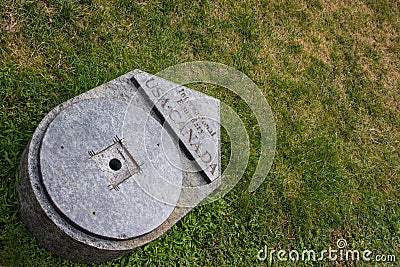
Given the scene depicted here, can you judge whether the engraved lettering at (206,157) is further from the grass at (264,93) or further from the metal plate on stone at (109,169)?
the grass at (264,93)

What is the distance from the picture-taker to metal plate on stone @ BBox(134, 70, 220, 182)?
3.01 metres

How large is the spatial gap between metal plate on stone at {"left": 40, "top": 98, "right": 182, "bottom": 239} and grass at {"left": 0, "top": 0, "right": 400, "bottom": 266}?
56 centimetres

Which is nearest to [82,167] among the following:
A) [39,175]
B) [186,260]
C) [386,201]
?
[39,175]

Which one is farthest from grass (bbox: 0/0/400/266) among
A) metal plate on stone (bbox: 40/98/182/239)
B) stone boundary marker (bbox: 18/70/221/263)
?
metal plate on stone (bbox: 40/98/182/239)

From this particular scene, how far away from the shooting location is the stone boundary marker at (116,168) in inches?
96.5

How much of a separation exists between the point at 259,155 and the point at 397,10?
11.1 feet

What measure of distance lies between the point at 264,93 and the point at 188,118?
4.46ft

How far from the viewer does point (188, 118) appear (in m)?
3.09

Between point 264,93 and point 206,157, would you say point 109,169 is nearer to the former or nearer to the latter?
point 206,157

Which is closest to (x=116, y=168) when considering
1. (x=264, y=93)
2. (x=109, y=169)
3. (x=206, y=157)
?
(x=109, y=169)

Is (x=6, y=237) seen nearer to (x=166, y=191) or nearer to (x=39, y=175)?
(x=39, y=175)

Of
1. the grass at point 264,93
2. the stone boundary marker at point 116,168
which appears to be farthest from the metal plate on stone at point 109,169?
the grass at point 264,93

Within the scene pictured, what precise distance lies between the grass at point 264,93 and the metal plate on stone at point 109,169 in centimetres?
56

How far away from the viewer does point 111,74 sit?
358 cm
